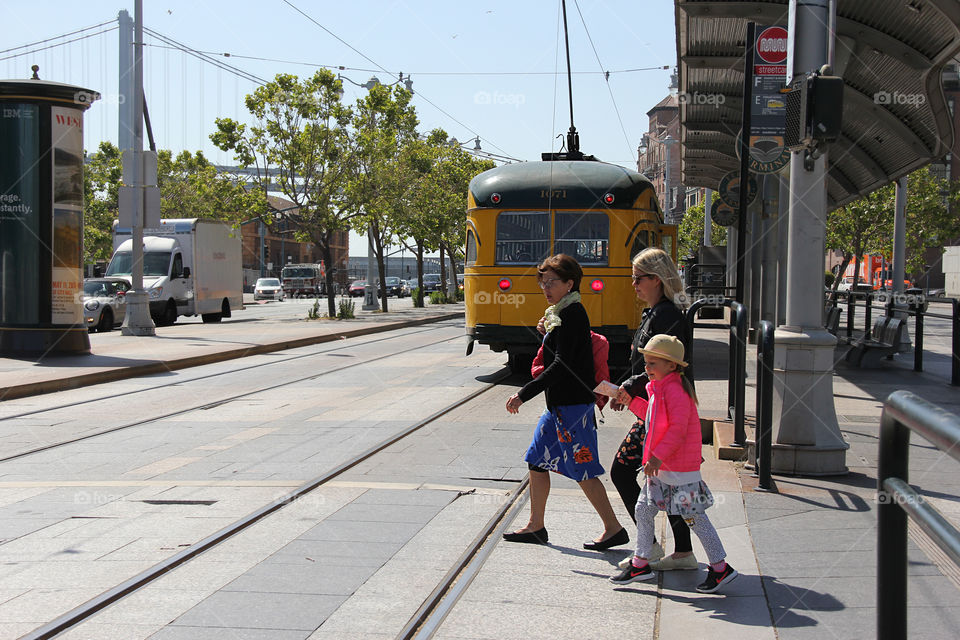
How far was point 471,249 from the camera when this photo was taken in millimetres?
13984

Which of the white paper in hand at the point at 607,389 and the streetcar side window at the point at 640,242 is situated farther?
the streetcar side window at the point at 640,242

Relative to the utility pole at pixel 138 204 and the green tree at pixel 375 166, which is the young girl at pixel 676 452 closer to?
→ the utility pole at pixel 138 204

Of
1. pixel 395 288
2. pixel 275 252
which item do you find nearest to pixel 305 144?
pixel 395 288

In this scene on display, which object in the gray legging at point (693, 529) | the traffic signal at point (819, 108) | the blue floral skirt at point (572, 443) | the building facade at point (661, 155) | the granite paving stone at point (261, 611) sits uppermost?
the building facade at point (661, 155)

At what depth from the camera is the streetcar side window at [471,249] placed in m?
13.9

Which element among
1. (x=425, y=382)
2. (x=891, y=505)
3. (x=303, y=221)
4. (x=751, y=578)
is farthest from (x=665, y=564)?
(x=303, y=221)

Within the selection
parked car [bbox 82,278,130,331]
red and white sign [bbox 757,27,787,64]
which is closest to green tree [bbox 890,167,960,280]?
parked car [bbox 82,278,130,331]

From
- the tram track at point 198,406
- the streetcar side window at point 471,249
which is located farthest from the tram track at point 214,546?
the streetcar side window at point 471,249

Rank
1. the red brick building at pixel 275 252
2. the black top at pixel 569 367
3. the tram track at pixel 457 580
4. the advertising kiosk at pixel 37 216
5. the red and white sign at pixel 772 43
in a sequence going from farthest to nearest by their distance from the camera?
the red brick building at pixel 275 252
the advertising kiosk at pixel 37 216
the red and white sign at pixel 772 43
the black top at pixel 569 367
the tram track at pixel 457 580

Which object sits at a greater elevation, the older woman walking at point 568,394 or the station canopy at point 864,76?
the station canopy at point 864,76

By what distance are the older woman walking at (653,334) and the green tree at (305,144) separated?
90.1 feet

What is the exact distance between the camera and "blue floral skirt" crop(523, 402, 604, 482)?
520 cm

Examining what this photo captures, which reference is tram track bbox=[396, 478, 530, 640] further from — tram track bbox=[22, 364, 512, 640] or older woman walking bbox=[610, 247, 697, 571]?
older woman walking bbox=[610, 247, 697, 571]

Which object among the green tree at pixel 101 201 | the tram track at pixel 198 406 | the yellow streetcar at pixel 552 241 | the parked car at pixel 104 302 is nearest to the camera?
the tram track at pixel 198 406
